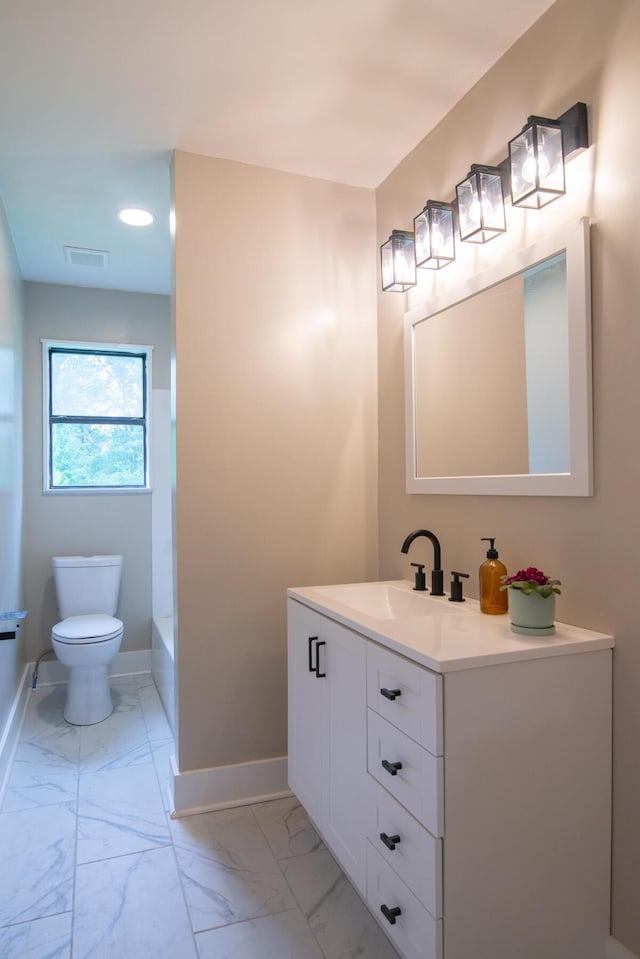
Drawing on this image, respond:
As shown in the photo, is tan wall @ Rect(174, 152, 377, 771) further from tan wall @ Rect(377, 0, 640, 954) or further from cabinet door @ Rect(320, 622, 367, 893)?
tan wall @ Rect(377, 0, 640, 954)

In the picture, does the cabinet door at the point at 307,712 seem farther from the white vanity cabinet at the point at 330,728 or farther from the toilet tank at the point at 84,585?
the toilet tank at the point at 84,585

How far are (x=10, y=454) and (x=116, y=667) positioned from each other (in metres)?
1.55

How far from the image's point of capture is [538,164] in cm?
151

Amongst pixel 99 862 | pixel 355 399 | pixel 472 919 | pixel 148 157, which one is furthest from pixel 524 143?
pixel 99 862

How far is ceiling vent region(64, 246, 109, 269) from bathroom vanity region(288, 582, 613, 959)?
2572 millimetres

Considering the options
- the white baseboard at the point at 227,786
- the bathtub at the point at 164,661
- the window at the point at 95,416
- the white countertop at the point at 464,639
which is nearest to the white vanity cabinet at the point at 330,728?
the white countertop at the point at 464,639

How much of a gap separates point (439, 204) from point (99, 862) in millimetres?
2383

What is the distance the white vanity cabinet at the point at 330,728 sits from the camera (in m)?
1.58

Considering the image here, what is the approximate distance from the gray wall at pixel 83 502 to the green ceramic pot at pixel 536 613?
2.88 metres

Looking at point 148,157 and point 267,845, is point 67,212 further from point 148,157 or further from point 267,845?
point 267,845

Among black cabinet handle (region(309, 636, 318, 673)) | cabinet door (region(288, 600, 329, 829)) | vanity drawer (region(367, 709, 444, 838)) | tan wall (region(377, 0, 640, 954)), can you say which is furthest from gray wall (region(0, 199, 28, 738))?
tan wall (region(377, 0, 640, 954))

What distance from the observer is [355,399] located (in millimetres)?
2545

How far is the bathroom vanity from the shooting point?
1.21 metres

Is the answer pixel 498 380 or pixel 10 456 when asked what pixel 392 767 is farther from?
pixel 10 456
